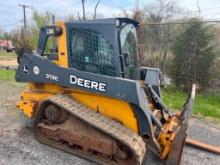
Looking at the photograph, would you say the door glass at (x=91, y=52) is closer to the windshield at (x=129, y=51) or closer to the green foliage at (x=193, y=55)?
the windshield at (x=129, y=51)

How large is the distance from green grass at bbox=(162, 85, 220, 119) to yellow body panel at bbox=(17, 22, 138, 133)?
12.3 ft

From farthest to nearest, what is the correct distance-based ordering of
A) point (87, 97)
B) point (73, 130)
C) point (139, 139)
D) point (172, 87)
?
point (172, 87) < point (87, 97) < point (73, 130) < point (139, 139)

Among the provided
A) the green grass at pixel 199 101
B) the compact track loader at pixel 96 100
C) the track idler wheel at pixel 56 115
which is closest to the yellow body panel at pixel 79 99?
the compact track loader at pixel 96 100

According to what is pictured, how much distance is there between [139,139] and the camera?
13.9 feet

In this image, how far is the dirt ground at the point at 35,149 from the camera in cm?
443

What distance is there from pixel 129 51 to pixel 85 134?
162 centimetres

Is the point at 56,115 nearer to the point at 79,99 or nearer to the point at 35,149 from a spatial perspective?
the point at 79,99

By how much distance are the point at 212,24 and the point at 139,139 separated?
660 cm

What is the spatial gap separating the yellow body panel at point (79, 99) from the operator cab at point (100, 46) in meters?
0.13

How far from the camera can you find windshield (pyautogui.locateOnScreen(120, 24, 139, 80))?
4.86 meters

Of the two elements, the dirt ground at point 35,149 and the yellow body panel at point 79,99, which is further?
the yellow body panel at point 79,99

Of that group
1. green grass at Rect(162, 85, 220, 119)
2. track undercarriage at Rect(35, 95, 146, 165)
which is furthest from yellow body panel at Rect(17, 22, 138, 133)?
green grass at Rect(162, 85, 220, 119)

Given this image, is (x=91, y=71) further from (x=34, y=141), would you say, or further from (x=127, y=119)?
(x=34, y=141)

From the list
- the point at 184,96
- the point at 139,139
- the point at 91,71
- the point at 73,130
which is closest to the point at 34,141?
the point at 73,130
